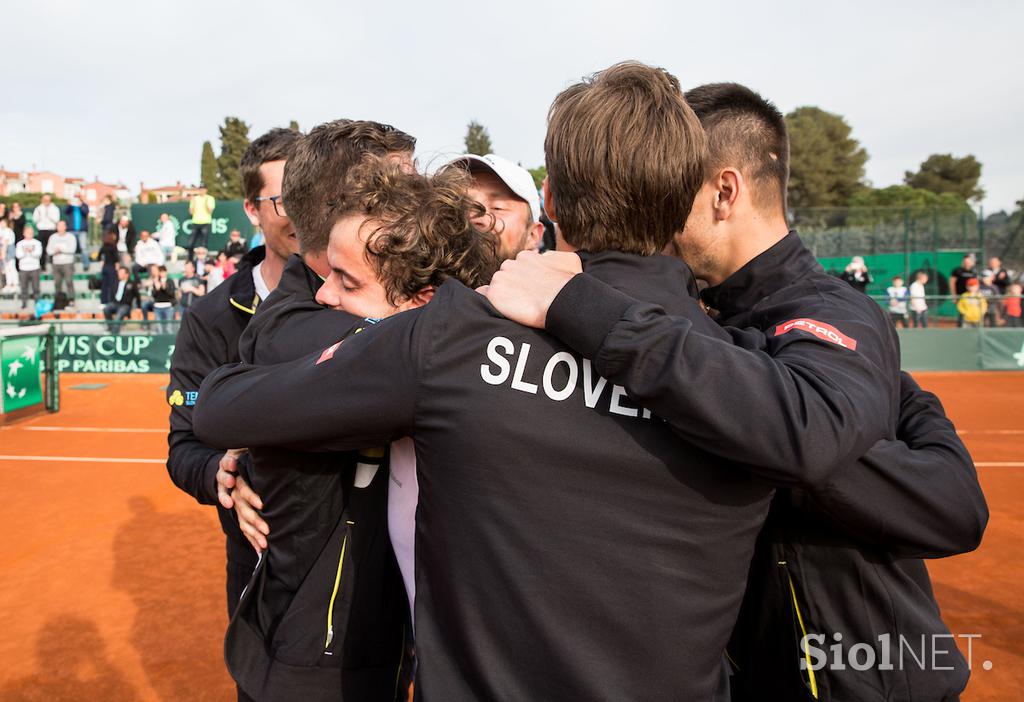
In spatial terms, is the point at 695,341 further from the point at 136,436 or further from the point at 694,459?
the point at 136,436

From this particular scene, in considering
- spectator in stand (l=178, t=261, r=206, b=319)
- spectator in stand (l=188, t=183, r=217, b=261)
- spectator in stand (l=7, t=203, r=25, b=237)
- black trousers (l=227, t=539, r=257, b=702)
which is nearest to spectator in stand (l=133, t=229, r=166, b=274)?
spectator in stand (l=188, t=183, r=217, b=261)

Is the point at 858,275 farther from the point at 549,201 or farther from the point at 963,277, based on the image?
the point at 549,201

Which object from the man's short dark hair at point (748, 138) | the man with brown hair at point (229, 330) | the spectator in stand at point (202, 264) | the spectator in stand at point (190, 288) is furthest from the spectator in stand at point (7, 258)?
the man's short dark hair at point (748, 138)

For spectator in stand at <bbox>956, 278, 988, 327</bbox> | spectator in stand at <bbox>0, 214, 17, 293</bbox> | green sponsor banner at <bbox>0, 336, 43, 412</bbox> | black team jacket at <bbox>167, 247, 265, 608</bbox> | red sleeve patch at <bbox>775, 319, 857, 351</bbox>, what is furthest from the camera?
spectator in stand at <bbox>0, 214, 17, 293</bbox>

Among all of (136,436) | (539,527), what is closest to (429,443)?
(539,527)

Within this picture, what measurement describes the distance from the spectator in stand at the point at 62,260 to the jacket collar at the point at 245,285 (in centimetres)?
1997

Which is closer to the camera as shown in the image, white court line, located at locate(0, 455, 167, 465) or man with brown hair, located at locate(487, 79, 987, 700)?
man with brown hair, located at locate(487, 79, 987, 700)

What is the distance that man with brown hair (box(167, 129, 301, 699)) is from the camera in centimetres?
265

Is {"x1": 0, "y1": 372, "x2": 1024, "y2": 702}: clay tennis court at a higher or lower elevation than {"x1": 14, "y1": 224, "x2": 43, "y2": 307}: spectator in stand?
lower

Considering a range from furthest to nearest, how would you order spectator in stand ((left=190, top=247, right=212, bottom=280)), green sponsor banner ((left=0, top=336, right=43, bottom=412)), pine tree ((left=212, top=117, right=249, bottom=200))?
pine tree ((left=212, top=117, right=249, bottom=200)) < spectator in stand ((left=190, top=247, right=212, bottom=280)) < green sponsor banner ((left=0, top=336, right=43, bottom=412))

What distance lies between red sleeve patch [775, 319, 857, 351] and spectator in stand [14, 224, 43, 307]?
23479mm

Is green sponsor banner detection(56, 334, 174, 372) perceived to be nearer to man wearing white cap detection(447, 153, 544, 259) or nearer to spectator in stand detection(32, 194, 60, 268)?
spectator in stand detection(32, 194, 60, 268)

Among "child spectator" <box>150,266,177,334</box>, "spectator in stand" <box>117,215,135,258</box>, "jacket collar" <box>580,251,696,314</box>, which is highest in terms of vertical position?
"spectator in stand" <box>117,215,135,258</box>

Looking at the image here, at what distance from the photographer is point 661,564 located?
144cm
